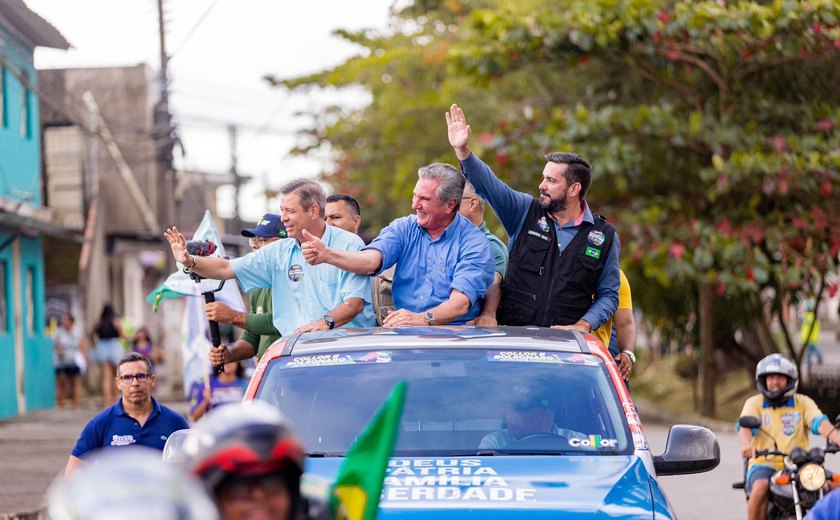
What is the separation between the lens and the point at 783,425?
9.65 m

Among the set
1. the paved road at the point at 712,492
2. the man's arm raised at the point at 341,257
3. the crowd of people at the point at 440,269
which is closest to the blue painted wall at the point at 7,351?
the paved road at the point at 712,492

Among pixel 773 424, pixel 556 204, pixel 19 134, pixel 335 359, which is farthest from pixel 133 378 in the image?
pixel 19 134

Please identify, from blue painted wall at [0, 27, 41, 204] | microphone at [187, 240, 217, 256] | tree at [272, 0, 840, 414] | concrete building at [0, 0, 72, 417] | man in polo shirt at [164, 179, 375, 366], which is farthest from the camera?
concrete building at [0, 0, 72, 417]

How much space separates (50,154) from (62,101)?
181 centimetres

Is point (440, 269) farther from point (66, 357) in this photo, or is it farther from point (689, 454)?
point (66, 357)

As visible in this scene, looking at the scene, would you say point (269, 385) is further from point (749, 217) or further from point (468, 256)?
point (749, 217)

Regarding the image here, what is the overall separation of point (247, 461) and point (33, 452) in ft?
50.3

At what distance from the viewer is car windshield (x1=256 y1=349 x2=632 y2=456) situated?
595 centimetres

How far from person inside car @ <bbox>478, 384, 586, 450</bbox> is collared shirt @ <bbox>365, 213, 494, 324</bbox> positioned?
1089mm

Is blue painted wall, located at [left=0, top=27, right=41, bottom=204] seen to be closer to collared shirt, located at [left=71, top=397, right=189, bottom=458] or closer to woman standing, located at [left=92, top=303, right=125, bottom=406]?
woman standing, located at [left=92, top=303, right=125, bottom=406]

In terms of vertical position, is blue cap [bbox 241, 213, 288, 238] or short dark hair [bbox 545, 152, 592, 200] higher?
short dark hair [bbox 545, 152, 592, 200]

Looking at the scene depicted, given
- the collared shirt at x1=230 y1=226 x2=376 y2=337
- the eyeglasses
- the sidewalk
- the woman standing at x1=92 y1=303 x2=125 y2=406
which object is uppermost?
the collared shirt at x1=230 y1=226 x2=376 y2=337

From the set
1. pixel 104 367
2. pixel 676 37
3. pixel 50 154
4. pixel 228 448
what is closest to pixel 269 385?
pixel 228 448

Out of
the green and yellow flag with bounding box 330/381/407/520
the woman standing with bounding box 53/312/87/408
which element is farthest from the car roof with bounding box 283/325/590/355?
the woman standing with bounding box 53/312/87/408
